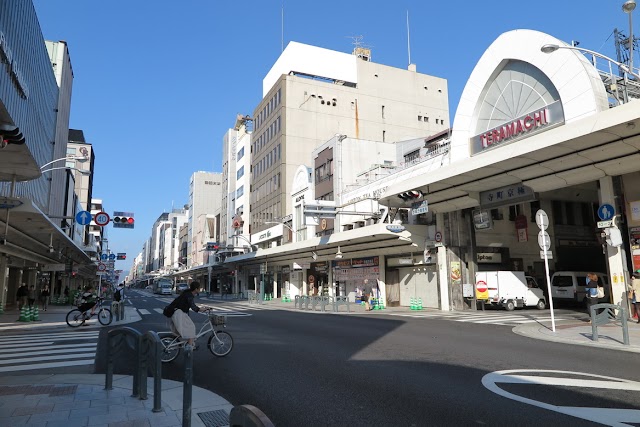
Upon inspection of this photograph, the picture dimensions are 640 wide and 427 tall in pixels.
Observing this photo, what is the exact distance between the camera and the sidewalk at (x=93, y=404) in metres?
5.46

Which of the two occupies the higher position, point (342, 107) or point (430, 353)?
point (342, 107)

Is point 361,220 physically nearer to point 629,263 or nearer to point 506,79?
point 506,79

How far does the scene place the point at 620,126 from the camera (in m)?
15.2

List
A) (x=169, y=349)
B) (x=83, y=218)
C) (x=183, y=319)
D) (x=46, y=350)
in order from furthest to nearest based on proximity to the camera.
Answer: (x=83, y=218) → (x=46, y=350) → (x=169, y=349) → (x=183, y=319)

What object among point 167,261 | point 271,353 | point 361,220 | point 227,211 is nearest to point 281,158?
point 361,220

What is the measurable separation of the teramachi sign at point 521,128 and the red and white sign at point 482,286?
7.62 metres

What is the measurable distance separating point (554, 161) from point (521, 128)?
3.68m

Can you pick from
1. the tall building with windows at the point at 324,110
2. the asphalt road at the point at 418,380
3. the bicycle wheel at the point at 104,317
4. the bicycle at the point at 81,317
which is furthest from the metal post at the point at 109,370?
the tall building with windows at the point at 324,110

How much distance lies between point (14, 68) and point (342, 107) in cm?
4683

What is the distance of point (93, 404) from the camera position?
6.23 metres

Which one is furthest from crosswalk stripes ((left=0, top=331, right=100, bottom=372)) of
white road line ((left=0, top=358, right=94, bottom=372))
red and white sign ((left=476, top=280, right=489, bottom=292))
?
red and white sign ((left=476, top=280, right=489, bottom=292))

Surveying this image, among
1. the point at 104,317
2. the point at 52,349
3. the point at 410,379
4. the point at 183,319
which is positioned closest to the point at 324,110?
the point at 104,317

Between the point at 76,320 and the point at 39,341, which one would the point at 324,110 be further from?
the point at 39,341

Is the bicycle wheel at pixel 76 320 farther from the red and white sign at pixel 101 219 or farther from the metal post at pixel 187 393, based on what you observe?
the metal post at pixel 187 393
